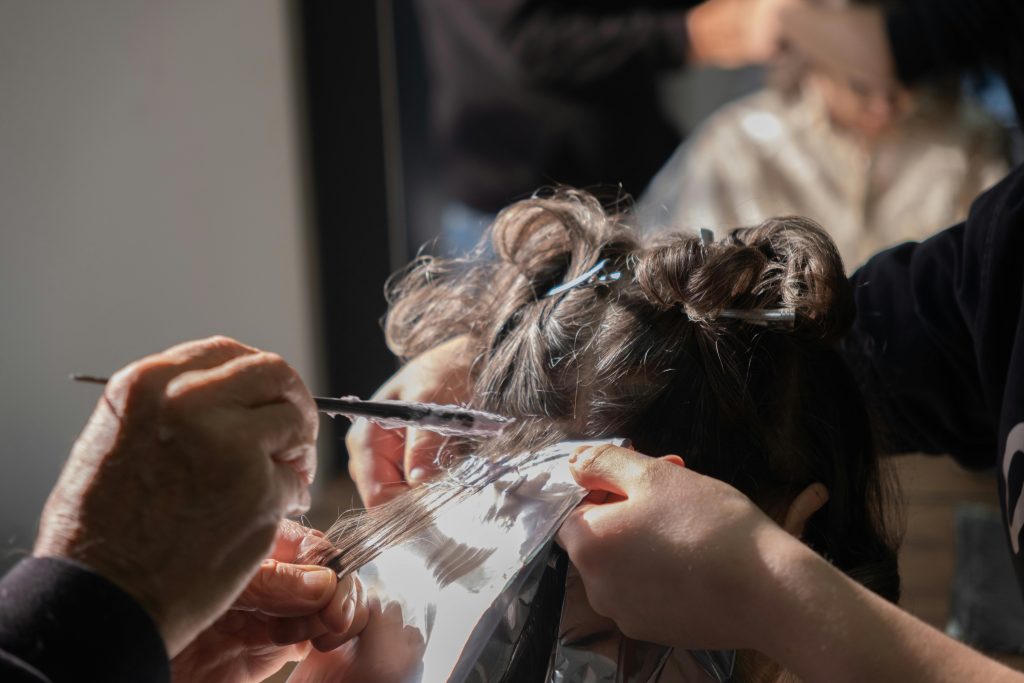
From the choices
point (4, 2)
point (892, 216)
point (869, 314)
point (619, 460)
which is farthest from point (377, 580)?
point (892, 216)

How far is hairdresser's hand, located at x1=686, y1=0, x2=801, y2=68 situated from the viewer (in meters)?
1.84

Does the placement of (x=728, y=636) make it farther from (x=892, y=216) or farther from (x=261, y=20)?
(x=261, y=20)

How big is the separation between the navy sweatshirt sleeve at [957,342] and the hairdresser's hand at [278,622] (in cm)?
53

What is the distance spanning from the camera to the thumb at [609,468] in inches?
22.9

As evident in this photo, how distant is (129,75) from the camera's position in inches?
71.2

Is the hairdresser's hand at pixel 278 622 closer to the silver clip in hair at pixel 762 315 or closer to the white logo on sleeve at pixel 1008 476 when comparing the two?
the silver clip in hair at pixel 762 315

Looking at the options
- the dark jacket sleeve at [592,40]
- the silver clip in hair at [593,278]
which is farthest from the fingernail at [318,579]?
the dark jacket sleeve at [592,40]

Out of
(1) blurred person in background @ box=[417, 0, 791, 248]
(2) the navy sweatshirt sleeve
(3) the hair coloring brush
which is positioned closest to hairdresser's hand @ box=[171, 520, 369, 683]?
(3) the hair coloring brush

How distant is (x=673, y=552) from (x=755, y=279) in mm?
273

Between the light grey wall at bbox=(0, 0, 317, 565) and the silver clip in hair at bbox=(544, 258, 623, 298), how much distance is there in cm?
111

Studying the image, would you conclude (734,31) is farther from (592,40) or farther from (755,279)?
(755,279)

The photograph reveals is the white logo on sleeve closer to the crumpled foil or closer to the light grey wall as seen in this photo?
the crumpled foil

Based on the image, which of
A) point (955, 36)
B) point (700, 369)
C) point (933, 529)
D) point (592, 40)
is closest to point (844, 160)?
point (955, 36)

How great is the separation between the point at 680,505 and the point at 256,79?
1721 millimetres
